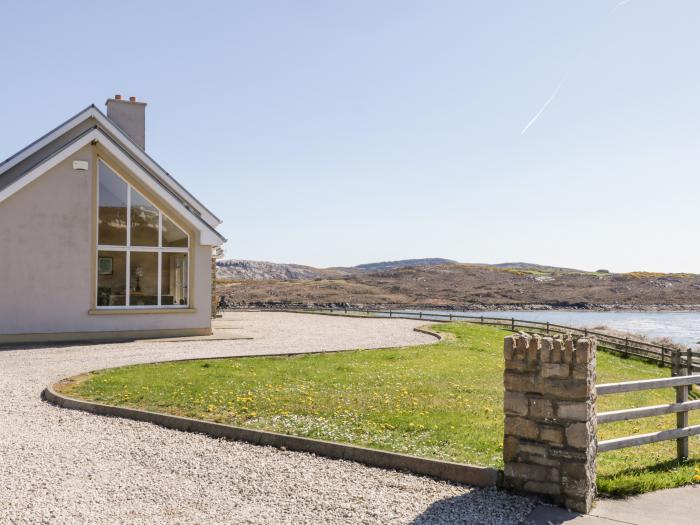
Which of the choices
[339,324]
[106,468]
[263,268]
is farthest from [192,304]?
[263,268]

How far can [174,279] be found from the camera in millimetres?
21375

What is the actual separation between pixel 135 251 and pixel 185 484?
15.6 metres

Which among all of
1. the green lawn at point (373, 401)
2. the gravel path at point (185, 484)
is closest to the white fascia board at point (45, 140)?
the green lawn at point (373, 401)

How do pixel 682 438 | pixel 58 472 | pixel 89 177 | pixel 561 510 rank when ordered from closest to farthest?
pixel 561 510, pixel 58 472, pixel 682 438, pixel 89 177

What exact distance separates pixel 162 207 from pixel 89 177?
257 centimetres

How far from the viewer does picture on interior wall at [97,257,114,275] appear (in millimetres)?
20094

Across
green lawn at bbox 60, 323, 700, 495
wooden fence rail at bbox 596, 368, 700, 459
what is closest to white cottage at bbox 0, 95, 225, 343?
green lawn at bbox 60, 323, 700, 495

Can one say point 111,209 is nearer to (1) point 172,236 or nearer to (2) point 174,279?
(1) point 172,236

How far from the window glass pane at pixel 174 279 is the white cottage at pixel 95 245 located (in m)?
0.04

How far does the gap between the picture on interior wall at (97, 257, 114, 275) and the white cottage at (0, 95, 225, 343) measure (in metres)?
0.03

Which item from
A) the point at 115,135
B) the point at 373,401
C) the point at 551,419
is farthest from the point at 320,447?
the point at 115,135

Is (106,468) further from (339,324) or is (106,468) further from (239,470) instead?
(339,324)

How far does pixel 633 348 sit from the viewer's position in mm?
27203

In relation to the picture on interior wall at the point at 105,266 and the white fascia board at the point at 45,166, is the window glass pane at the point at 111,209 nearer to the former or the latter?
the picture on interior wall at the point at 105,266
